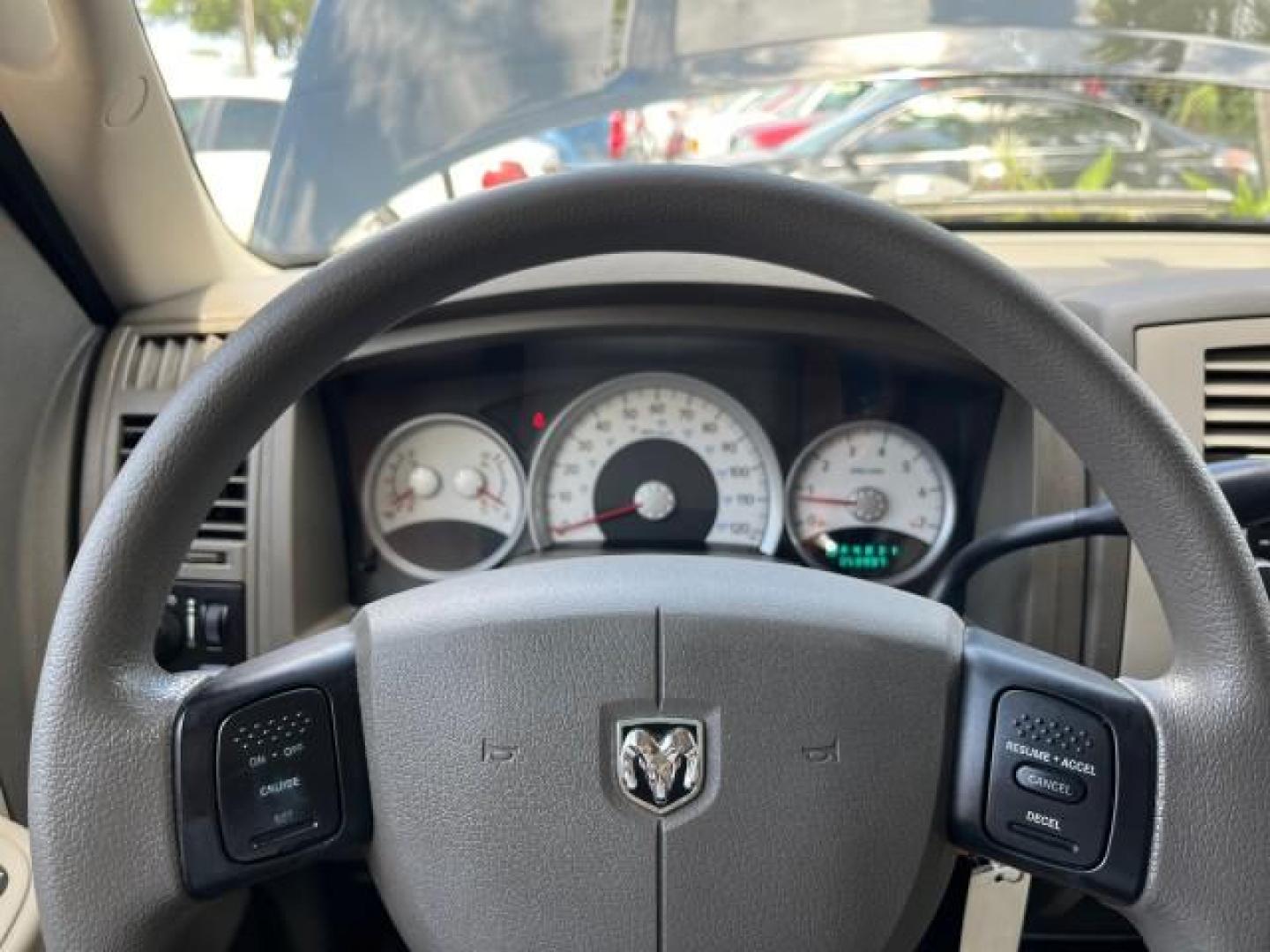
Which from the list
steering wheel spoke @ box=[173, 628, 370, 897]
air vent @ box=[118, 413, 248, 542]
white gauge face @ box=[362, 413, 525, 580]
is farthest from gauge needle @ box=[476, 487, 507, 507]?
steering wheel spoke @ box=[173, 628, 370, 897]

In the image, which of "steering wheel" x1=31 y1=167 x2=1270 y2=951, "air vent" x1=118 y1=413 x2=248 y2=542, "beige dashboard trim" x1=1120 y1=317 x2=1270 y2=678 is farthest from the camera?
"air vent" x1=118 y1=413 x2=248 y2=542

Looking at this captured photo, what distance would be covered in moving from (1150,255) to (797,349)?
56cm

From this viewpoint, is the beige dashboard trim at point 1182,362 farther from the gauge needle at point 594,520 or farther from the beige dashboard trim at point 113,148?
the beige dashboard trim at point 113,148

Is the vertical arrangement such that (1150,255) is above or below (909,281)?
above

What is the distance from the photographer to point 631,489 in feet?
6.12

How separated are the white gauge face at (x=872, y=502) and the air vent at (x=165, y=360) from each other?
82 centimetres

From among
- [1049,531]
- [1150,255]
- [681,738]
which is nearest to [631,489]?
[1049,531]

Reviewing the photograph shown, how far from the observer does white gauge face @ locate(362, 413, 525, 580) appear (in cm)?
184

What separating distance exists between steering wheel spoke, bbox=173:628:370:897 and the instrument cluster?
3.13 ft

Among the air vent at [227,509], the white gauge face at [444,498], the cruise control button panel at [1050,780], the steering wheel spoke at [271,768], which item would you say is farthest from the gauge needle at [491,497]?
the cruise control button panel at [1050,780]

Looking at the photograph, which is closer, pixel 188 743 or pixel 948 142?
pixel 188 743

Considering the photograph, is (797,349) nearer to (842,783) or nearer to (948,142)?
(948,142)

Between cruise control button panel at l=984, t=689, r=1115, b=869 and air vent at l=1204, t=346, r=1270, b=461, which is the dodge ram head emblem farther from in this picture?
air vent at l=1204, t=346, r=1270, b=461

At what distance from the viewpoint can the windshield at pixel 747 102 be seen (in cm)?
186
